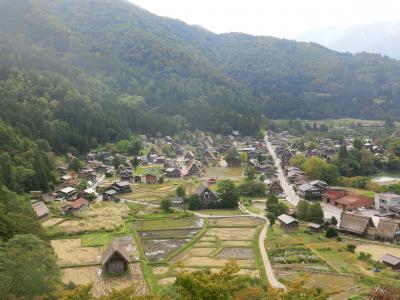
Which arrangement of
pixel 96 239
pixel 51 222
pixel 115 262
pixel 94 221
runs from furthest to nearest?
pixel 51 222, pixel 94 221, pixel 96 239, pixel 115 262

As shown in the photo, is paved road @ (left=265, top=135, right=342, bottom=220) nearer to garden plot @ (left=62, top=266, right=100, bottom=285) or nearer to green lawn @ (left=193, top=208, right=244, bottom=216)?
green lawn @ (left=193, top=208, right=244, bottom=216)

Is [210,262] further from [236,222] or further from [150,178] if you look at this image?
[150,178]

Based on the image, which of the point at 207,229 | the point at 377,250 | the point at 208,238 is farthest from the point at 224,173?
the point at 377,250

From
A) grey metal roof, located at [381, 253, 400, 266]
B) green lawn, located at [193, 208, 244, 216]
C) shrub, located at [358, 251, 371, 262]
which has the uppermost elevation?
grey metal roof, located at [381, 253, 400, 266]

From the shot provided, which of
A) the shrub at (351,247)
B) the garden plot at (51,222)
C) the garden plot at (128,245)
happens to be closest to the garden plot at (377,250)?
the shrub at (351,247)

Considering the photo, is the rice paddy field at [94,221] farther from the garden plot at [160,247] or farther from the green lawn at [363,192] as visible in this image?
the green lawn at [363,192]

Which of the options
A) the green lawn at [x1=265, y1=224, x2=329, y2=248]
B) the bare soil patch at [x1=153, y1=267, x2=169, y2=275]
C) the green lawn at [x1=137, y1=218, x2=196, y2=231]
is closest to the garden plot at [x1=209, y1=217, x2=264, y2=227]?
the green lawn at [x1=137, y1=218, x2=196, y2=231]
